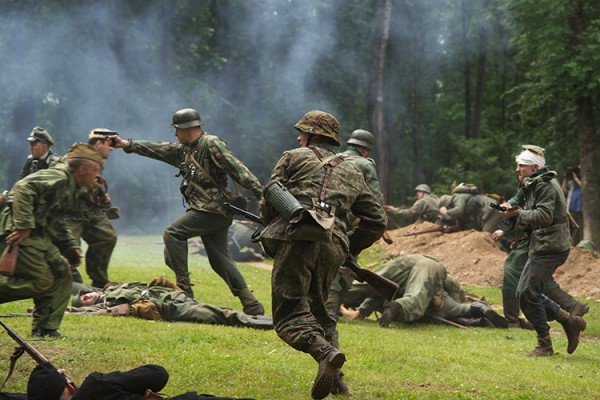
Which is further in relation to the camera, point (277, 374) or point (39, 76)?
point (39, 76)

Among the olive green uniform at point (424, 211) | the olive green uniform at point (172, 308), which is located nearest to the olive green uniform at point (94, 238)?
the olive green uniform at point (172, 308)

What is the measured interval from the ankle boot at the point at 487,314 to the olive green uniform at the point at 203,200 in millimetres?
2920

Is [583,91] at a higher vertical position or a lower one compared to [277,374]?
higher

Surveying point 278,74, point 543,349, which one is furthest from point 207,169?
point 278,74

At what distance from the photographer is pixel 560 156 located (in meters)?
23.5

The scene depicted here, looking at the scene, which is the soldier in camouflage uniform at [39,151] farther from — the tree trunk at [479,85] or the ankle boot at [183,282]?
the tree trunk at [479,85]

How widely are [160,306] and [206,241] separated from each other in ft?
3.50

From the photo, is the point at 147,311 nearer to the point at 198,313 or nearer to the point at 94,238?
the point at 198,313

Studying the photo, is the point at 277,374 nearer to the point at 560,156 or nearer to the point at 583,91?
the point at 583,91

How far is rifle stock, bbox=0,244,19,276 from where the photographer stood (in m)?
7.55

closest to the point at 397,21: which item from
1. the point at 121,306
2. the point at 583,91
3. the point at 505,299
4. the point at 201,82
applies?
the point at 201,82

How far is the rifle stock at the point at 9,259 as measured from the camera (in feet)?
24.8

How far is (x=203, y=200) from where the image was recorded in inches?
404

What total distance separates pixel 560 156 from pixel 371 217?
17625 mm
